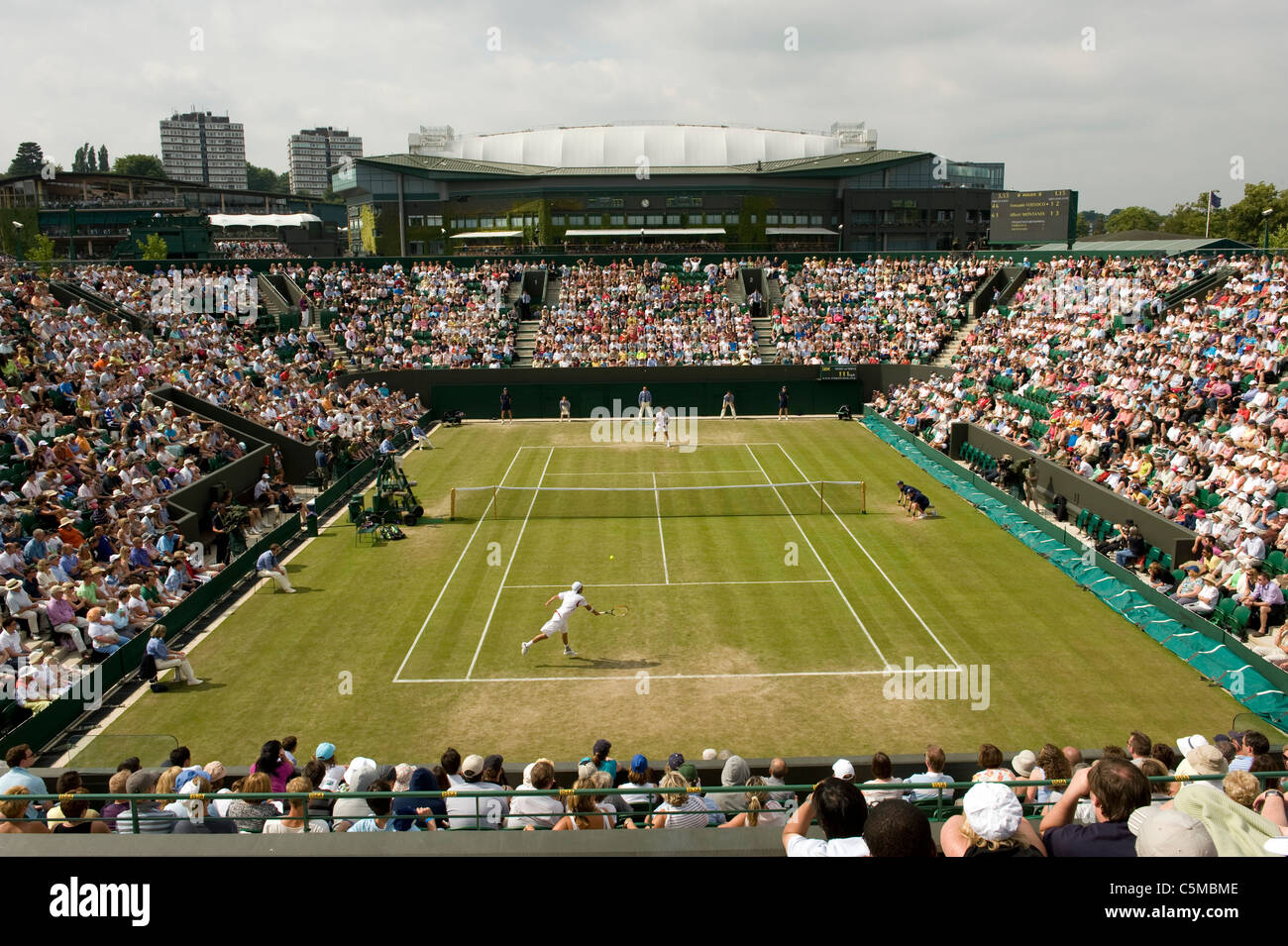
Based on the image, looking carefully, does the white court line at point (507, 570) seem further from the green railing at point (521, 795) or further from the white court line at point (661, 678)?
the green railing at point (521, 795)

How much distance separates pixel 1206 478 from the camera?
23.7 m

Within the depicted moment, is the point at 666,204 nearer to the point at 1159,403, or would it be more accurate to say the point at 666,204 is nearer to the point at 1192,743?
the point at 1159,403

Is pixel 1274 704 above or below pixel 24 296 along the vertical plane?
below

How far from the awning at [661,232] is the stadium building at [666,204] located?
117 mm

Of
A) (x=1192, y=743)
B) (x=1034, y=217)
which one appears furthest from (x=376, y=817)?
(x=1034, y=217)

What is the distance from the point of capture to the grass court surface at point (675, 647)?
619 inches

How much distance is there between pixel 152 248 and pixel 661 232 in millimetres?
Result: 39489

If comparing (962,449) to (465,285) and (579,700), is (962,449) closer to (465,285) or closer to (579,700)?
(579,700)

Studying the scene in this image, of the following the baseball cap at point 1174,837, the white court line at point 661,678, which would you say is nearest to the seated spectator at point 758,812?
the baseball cap at point 1174,837

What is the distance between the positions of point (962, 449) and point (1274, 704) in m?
20.3

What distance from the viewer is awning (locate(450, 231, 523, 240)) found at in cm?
8594

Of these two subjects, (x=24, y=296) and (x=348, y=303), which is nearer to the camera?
(x=24, y=296)

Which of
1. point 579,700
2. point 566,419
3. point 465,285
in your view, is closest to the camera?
point 579,700
